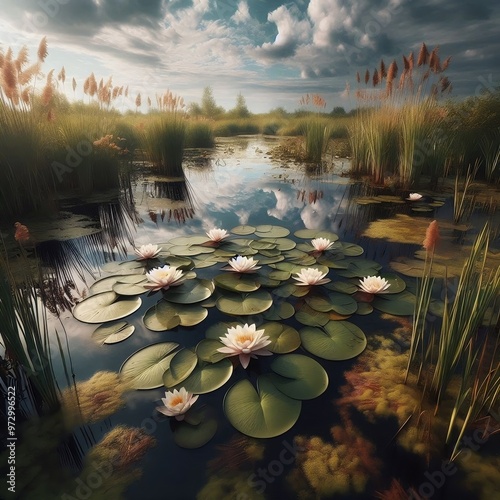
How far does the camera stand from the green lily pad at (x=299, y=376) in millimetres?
1589

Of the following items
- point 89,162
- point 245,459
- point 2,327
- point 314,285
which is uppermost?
point 89,162

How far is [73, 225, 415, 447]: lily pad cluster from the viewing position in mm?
1548

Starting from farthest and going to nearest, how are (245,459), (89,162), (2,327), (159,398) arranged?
1. (89,162)
2. (159,398)
3. (2,327)
4. (245,459)

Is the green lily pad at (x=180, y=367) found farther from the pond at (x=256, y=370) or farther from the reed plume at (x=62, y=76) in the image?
the reed plume at (x=62, y=76)

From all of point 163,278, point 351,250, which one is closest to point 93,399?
point 163,278

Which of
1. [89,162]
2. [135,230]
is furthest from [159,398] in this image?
[89,162]

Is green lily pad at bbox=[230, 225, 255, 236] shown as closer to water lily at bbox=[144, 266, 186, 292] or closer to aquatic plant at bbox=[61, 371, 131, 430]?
water lily at bbox=[144, 266, 186, 292]

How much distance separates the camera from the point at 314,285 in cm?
257

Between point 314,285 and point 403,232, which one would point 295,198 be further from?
point 314,285

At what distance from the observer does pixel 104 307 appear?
7.56 ft

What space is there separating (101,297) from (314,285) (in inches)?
71.3

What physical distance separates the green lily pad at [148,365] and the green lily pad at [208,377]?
168 mm

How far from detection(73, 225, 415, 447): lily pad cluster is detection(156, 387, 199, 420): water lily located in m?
0.07

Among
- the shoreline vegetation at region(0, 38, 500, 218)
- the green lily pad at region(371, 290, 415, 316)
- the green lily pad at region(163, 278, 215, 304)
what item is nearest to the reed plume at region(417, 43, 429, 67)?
the shoreline vegetation at region(0, 38, 500, 218)
